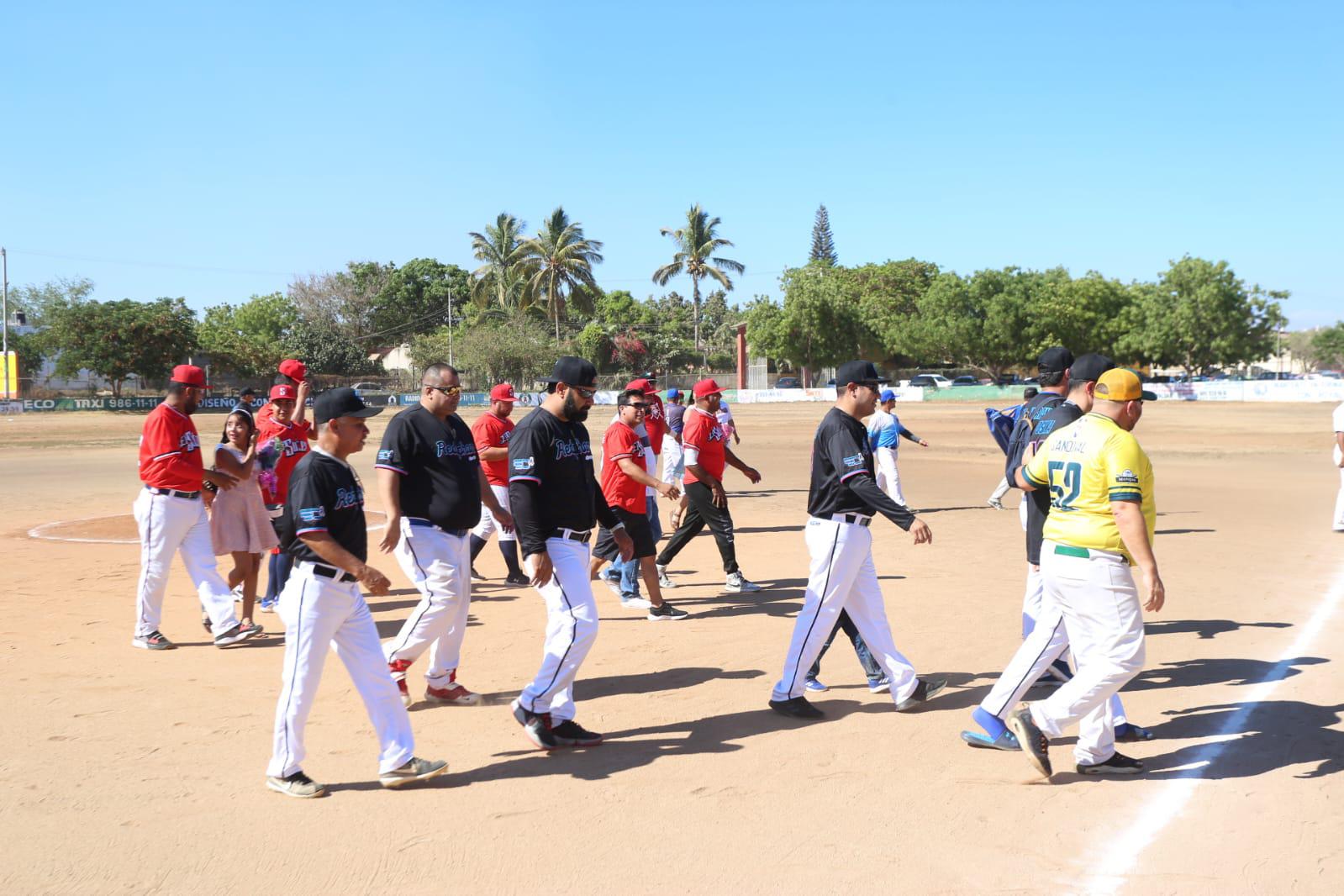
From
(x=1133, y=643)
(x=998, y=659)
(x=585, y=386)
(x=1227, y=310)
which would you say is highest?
(x=1227, y=310)

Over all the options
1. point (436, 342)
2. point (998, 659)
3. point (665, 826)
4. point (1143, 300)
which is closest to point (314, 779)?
point (665, 826)

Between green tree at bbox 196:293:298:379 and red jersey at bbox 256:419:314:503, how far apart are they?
205 feet

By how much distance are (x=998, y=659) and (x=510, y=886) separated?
14.4 feet

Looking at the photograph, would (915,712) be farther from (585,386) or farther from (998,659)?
(585,386)

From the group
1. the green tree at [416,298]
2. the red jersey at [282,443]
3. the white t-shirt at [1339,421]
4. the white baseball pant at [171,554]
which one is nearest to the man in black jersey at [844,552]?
the white baseball pant at [171,554]

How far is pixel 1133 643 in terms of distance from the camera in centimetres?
472

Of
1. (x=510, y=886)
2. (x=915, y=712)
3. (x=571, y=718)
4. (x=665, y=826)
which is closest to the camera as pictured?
(x=510, y=886)

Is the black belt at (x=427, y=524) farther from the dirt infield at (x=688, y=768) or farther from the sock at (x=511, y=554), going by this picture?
the sock at (x=511, y=554)

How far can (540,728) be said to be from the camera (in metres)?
5.40

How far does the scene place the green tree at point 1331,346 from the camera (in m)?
127

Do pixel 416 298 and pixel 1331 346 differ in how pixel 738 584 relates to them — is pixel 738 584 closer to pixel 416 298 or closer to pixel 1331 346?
pixel 416 298

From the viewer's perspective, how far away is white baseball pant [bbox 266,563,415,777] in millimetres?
4672

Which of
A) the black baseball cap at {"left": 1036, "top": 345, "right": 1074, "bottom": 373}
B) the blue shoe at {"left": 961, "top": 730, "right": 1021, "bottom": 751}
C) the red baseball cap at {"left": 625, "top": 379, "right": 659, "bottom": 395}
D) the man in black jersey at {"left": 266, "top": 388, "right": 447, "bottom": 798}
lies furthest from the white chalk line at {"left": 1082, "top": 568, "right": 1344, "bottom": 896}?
the red baseball cap at {"left": 625, "top": 379, "right": 659, "bottom": 395}

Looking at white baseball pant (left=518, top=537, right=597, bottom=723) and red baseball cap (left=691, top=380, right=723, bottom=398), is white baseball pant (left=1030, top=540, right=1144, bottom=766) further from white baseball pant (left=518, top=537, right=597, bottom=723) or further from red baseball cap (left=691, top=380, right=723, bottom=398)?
red baseball cap (left=691, top=380, right=723, bottom=398)
